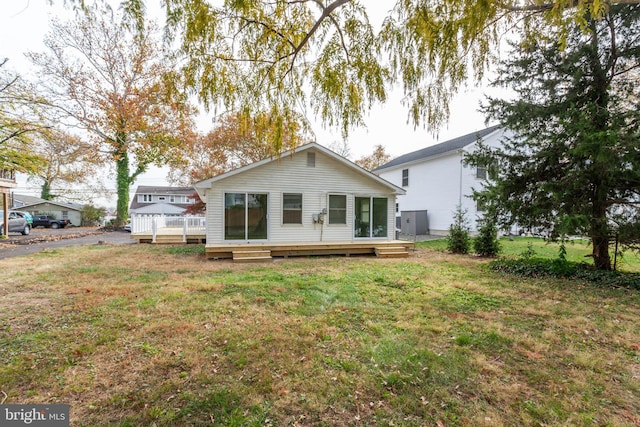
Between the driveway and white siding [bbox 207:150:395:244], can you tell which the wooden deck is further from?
the driveway

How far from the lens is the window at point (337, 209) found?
419 inches

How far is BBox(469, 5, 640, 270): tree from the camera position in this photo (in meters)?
5.91

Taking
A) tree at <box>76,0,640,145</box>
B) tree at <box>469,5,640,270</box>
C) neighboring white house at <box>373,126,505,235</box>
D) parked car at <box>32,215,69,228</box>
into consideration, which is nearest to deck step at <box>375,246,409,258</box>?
tree at <box>469,5,640,270</box>

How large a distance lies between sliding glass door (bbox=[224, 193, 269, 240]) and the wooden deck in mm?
396

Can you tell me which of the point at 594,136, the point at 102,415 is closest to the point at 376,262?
the point at 594,136

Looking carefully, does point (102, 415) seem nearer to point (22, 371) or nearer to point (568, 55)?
point (22, 371)

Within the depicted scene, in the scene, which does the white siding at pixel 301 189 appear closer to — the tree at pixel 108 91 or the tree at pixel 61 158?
the tree at pixel 61 158

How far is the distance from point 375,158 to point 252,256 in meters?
26.0

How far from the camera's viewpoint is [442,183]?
17016 mm

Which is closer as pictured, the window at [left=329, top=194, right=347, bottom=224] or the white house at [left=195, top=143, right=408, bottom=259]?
the white house at [left=195, top=143, right=408, bottom=259]

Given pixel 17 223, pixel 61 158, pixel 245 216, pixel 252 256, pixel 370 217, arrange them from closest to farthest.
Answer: pixel 252 256 < pixel 245 216 < pixel 370 217 < pixel 17 223 < pixel 61 158

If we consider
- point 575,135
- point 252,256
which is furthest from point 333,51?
point 252,256

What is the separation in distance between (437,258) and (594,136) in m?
5.40

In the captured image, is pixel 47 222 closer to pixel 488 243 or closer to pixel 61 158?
pixel 61 158
